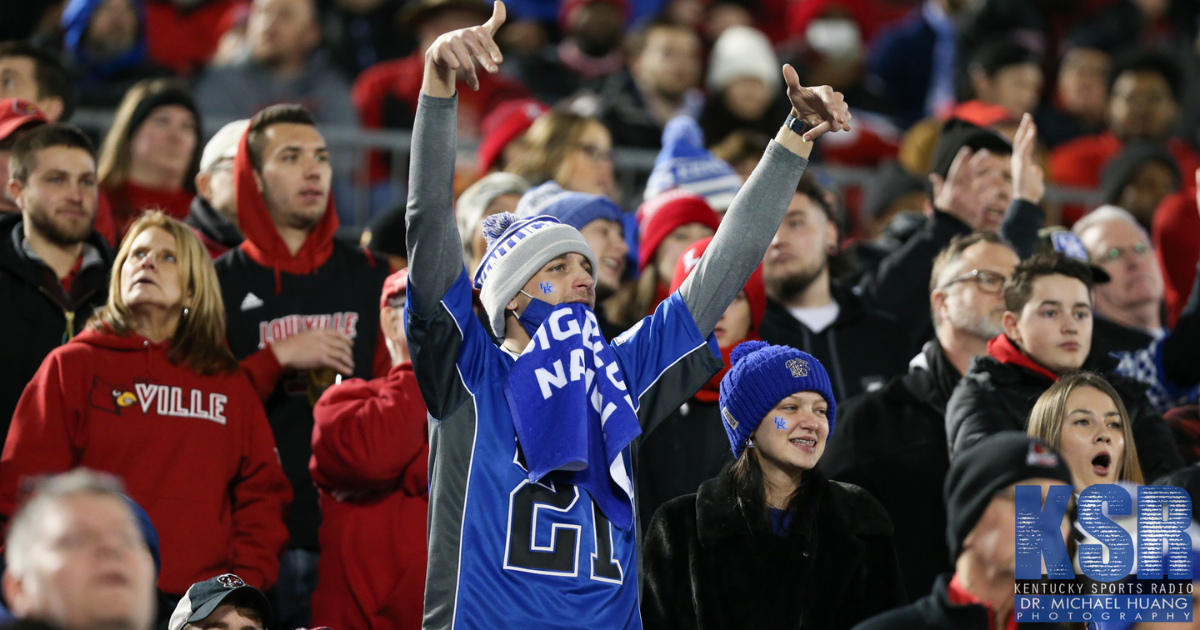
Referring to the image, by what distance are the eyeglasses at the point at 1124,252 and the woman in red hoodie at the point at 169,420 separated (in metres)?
4.17

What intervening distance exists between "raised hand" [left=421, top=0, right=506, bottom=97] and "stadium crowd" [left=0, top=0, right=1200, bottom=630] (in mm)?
11

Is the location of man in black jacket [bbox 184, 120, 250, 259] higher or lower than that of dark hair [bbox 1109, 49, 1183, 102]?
lower

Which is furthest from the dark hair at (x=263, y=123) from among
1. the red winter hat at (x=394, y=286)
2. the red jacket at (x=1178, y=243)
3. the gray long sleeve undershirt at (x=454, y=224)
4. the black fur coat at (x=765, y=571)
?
the red jacket at (x=1178, y=243)

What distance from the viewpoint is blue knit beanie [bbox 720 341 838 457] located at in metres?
4.67

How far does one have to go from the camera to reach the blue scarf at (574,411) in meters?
3.92

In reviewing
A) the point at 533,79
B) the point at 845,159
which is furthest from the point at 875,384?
the point at 533,79

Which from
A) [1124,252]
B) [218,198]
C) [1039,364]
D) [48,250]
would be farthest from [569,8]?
[1039,364]

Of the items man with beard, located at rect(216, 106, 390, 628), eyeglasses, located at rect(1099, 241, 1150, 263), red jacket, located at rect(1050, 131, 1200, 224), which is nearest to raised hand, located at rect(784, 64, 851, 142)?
man with beard, located at rect(216, 106, 390, 628)

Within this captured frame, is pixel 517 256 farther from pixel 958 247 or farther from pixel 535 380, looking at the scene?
pixel 958 247

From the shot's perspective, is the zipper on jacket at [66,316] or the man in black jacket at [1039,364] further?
the zipper on jacket at [66,316]

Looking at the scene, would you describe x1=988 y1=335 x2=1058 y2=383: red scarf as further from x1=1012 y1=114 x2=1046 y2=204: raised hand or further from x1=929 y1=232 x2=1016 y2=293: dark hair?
x1=1012 y1=114 x2=1046 y2=204: raised hand

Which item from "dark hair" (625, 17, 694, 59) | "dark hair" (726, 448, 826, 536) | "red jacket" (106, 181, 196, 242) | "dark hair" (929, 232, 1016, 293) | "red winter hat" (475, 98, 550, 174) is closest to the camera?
"dark hair" (726, 448, 826, 536)

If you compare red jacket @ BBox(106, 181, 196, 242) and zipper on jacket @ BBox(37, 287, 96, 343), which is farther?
red jacket @ BBox(106, 181, 196, 242)

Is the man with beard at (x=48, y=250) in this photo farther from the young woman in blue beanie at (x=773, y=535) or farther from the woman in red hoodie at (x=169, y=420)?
the young woman in blue beanie at (x=773, y=535)
